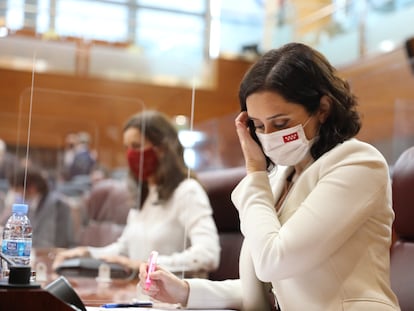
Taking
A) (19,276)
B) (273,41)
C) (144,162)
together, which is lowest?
(19,276)

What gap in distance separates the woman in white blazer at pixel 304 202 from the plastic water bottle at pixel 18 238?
0.28m

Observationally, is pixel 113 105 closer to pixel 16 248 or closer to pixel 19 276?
pixel 16 248

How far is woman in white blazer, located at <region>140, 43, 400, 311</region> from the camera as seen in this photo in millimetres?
1282

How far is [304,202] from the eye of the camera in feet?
4.29

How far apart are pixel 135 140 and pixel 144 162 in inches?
5.3

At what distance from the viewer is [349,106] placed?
1.48 metres

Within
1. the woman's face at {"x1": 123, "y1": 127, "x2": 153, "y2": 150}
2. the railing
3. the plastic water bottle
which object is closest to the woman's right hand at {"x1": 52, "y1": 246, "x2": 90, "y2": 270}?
the woman's face at {"x1": 123, "y1": 127, "x2": 153, "y2": 150}

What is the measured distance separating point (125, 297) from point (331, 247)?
2.82ft

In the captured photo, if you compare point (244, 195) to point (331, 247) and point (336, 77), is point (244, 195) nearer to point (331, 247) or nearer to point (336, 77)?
point (331, 247)

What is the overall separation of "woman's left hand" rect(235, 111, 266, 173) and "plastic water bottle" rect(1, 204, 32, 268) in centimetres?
51

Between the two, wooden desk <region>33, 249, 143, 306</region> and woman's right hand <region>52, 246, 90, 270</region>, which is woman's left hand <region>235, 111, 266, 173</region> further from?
woman's right hand <region>52, 246, 90, 270</region>

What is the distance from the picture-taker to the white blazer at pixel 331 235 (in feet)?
4.17

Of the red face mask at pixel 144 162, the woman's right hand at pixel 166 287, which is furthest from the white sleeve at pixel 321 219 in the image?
the red face mask at pixel 144 162

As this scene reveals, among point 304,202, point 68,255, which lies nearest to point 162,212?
point 68,255
